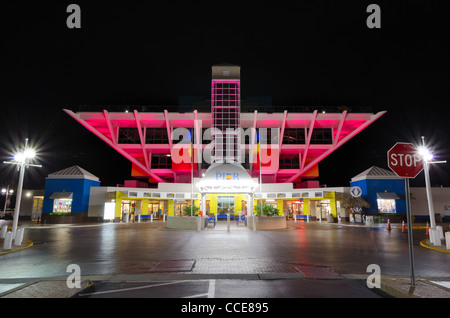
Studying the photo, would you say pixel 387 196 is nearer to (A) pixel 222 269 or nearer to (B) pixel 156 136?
(A) pixel 222 269

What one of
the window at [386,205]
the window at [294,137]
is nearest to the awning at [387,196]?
the window at [386,205]

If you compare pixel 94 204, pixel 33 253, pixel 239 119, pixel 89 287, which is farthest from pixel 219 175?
pixel 89 287

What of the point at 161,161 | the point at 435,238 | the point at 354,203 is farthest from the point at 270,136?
the point at 435,238

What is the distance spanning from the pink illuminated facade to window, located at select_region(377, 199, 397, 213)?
11841 millimetres

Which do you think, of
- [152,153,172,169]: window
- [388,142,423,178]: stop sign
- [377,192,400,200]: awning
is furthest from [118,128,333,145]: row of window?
[388,142,423,178]: stop sign

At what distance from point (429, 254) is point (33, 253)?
16080mm

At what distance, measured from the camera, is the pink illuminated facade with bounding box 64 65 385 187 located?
138 feet

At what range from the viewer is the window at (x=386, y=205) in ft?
112

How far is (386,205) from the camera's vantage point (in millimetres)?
34219

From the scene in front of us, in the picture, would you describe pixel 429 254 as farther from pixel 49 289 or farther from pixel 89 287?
pixel 49 289

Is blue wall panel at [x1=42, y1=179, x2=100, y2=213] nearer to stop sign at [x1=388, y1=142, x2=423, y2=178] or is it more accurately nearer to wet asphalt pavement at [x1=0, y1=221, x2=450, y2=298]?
wet asphalt pavement at [x1=0, y1=221, x2=450, y2=298]
